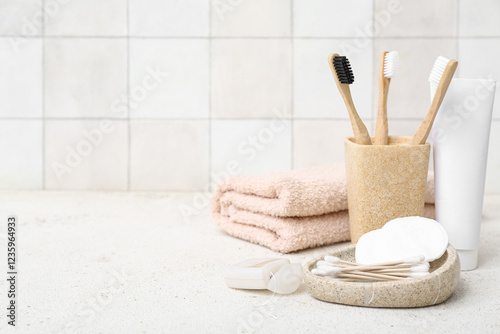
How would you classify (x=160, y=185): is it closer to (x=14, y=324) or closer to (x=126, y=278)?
(x=126, y=278)

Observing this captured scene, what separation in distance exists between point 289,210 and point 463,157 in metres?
Result: 0.28

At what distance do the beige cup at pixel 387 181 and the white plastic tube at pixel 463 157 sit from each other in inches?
1.2

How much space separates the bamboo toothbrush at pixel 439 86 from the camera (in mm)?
751

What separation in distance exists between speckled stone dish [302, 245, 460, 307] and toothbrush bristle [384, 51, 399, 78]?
0.32 metres

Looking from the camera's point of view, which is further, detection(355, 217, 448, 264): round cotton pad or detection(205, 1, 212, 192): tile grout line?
detection(205, 1, 212, 192): tile grout line

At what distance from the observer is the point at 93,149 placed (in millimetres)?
1433

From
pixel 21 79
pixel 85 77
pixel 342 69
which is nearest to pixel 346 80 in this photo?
pixel 342 69

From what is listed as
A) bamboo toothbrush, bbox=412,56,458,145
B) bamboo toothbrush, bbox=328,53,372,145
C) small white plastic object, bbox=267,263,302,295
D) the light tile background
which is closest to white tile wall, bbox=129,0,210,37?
the light tile background

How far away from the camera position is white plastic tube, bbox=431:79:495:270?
0.77 metres

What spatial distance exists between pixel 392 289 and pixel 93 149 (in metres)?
1.02

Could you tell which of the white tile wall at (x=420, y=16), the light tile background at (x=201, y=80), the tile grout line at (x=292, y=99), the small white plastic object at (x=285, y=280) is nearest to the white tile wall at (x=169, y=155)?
the light tile background at (x=201, y=80)

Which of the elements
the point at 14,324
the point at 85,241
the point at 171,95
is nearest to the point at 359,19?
the point at 171,95

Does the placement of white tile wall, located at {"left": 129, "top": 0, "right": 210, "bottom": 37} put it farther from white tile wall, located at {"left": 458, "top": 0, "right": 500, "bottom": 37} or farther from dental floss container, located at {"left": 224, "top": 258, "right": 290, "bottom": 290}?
dental floss container, located at {"left": 224, "top": 258, "right": 290, "bottom": 290}

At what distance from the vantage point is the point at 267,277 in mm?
688
